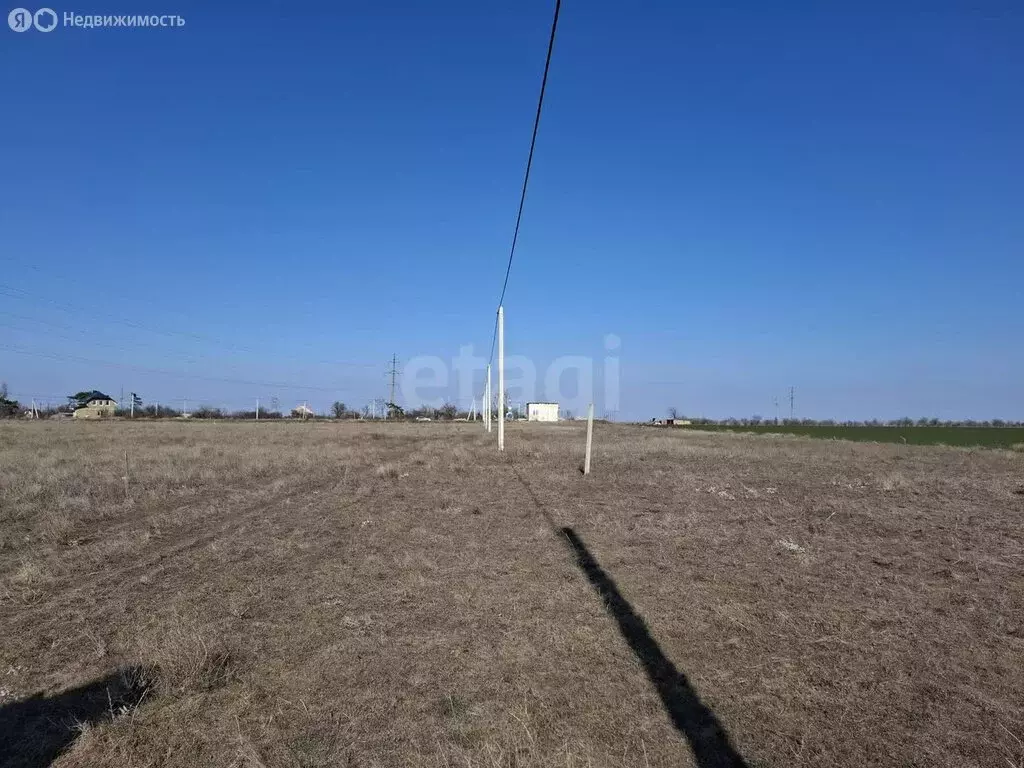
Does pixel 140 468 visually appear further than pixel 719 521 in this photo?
Yes

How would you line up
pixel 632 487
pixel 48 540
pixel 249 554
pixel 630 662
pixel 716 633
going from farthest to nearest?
pixel 632 487 → pixel 48 540 → pixel 249 554 → pixel 716 633 → pixel 630 662

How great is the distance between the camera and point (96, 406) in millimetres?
88688

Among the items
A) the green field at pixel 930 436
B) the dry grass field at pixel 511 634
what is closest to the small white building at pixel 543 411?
the green field at pixel 930 436

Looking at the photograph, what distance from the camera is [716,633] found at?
226 inches

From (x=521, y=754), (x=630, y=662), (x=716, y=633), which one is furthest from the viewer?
(x=716, y=633)

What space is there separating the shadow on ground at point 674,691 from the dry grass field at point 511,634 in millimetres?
22

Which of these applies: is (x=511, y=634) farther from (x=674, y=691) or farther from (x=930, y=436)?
(x=930, y=436)

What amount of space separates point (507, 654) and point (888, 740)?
9.07 feet

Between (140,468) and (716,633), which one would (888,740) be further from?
(140,468)

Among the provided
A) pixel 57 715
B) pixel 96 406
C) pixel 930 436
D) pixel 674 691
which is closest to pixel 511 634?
pixel 674 691

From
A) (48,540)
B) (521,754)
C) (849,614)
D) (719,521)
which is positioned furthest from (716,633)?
(48,540)

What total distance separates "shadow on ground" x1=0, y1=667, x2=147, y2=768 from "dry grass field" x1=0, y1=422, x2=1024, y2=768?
2cm

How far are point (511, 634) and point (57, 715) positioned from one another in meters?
3.46

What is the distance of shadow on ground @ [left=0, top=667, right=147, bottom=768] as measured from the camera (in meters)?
3.90
